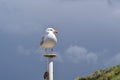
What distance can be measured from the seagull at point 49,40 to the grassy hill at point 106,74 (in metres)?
11.2

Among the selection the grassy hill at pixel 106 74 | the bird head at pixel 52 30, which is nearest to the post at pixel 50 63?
the bird head at pixel 52 30

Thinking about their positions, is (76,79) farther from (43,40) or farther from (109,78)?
(43,40)

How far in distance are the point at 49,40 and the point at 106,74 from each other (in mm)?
13416

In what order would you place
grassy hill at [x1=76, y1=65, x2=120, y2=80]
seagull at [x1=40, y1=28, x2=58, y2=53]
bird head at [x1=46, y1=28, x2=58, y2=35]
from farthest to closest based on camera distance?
grassy hill at [x1=76, y1=65, x2=120, y2=80] → bird head at [x1=46, y1=28, x2=58, y2=35] → seagull at [x1=40, y1=28, x2=58, y2=53]

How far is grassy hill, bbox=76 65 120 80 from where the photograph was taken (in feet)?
112

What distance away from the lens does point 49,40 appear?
2264cm

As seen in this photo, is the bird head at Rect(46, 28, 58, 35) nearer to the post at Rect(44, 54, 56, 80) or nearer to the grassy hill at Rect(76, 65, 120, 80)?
the post at Rect(44, 54, 56, 80)

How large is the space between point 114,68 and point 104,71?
951 millimetres

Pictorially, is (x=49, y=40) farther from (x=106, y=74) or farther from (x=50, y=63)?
(x=106, y=74)

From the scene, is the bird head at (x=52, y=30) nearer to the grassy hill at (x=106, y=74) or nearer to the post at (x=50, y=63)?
the post at (x=50, y=63)

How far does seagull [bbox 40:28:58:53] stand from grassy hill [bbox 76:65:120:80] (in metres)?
11.2

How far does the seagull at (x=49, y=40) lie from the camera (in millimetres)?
22594

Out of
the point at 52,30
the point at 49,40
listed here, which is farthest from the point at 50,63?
the point at 52,30

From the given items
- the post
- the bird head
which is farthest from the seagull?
the post
